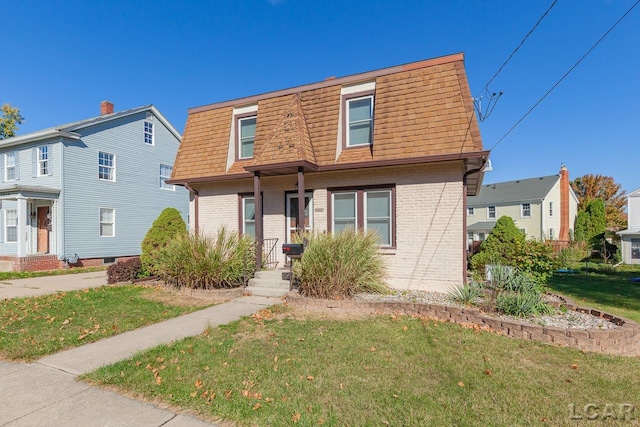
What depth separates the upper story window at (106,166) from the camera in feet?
57.5

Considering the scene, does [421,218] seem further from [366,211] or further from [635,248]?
[635,248]

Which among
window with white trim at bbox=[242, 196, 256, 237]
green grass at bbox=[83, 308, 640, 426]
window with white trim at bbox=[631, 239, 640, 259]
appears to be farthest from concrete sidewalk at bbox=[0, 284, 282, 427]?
window with white trim at bbox=[631, 239, 640, 259]

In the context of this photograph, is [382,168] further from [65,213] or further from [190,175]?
[65,213]

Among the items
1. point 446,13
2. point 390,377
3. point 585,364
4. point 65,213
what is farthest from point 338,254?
point 65,213

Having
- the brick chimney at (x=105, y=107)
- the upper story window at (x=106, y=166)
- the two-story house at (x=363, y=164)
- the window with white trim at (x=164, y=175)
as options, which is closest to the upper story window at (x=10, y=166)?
the upper story window at (x=106, y=166)

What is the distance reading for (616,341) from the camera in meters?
4.89

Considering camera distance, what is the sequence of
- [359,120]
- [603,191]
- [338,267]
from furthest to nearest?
[603,191] < [359,120] < [338,267]

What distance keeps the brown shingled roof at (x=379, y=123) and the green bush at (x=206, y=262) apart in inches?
93.9

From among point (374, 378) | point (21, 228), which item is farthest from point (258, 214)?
point (21, 228)

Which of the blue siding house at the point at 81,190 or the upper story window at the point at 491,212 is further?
the upper story window at the point at 491,212

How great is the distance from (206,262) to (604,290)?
487 inches

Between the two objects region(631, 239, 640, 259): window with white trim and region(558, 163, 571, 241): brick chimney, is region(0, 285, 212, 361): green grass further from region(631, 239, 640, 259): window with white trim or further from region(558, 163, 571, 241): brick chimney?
region(558, 163, 571, 241): brick chimney

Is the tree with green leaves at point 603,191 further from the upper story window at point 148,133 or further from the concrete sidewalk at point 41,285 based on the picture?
the concrete sidewalk at point 41,285

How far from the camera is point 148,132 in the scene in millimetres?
19812
